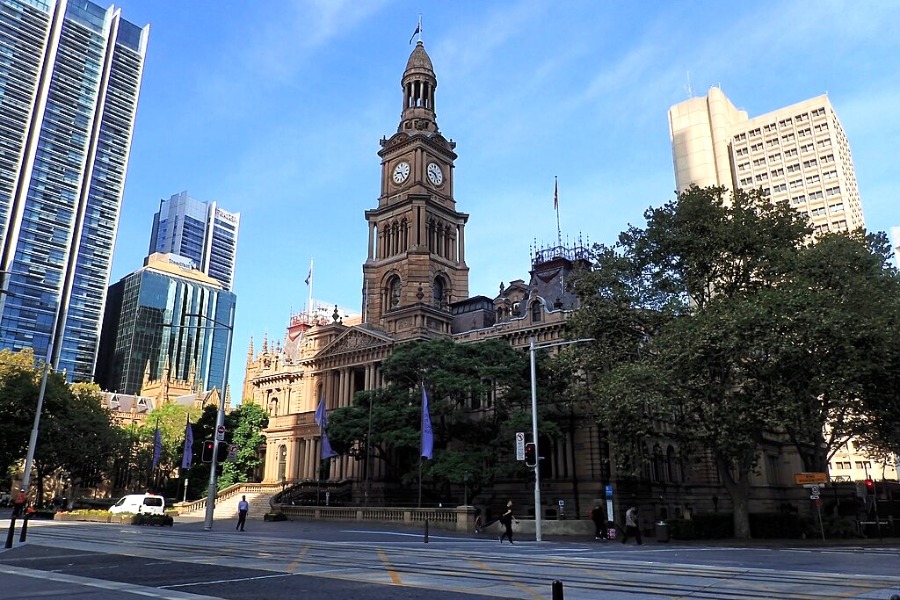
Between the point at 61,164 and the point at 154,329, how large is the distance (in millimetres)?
42866

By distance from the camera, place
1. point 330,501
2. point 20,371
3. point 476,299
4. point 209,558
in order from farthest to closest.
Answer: point 476,299 < point 20,371 < point 330,501 < point 209,558

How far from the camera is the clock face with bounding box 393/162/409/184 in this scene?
78.3 meters

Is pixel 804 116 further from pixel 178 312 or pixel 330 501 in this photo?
pixel 178 312

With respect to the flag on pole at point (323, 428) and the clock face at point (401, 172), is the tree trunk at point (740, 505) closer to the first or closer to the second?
the flag on pole at point (323, 428)

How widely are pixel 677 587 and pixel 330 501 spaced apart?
47789mm

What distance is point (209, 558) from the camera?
17.1m

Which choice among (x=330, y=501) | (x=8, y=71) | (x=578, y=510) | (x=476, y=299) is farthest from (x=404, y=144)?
(x=8, y=71)

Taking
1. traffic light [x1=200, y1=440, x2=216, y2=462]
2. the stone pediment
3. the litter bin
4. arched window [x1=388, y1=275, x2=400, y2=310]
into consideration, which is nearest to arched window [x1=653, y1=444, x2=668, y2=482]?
the litter bin

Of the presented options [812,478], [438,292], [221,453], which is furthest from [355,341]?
[812,478]

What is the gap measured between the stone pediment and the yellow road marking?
140ft

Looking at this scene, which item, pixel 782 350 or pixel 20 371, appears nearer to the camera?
pixel 782 350

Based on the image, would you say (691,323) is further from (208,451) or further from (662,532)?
(208,451)

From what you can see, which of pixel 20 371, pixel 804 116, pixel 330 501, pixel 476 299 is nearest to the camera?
pixel 330 501

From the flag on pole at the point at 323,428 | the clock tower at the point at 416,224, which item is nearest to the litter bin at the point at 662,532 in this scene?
the flag on pole at the point at 323,428
